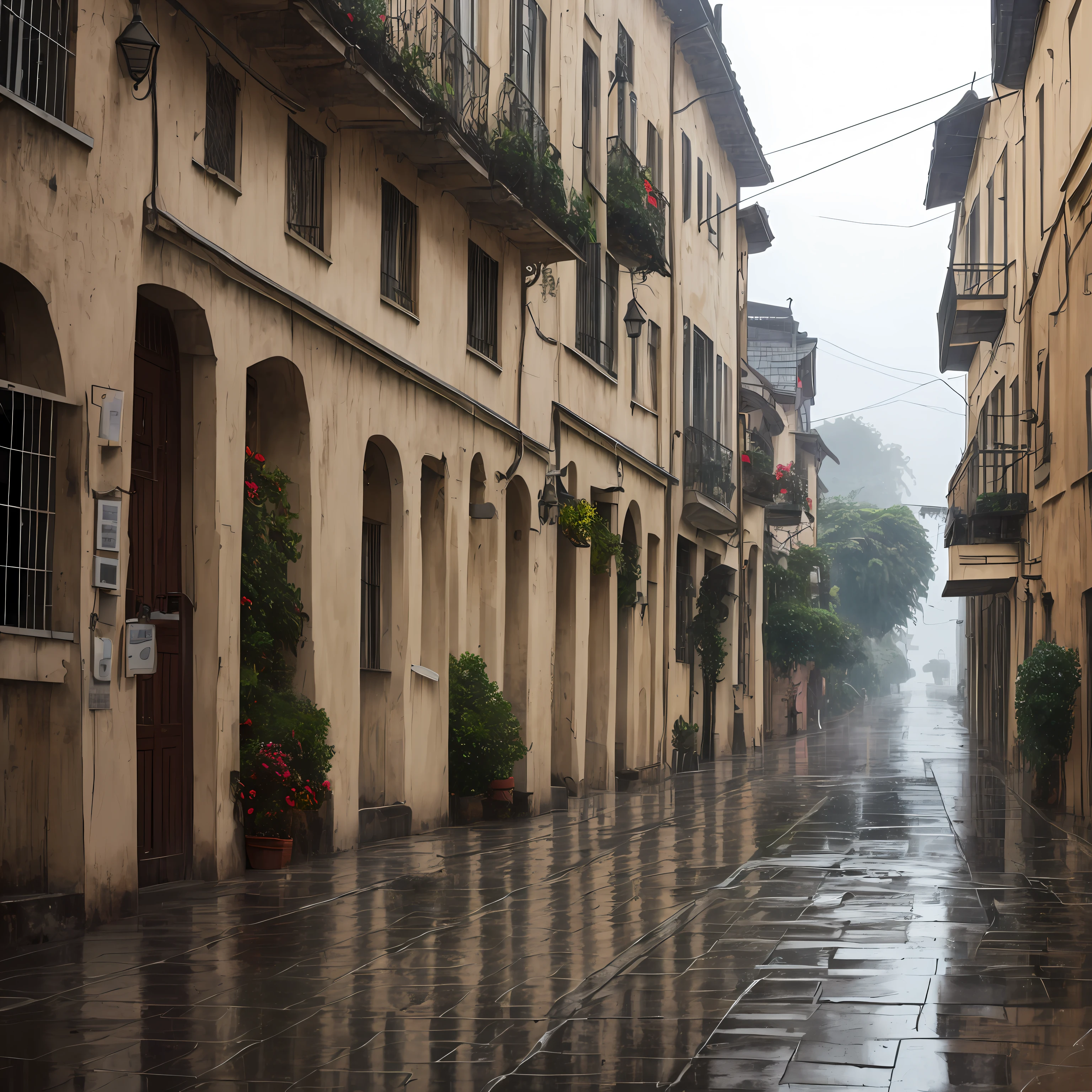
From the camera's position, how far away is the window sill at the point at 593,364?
70.0ft

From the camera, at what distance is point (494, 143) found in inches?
662

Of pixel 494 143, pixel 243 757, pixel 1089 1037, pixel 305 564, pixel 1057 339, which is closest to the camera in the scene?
pixel 1089 1037

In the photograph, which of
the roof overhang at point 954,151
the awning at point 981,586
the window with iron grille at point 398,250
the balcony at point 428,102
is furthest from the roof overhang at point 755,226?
the window with iron grille at point 398,250

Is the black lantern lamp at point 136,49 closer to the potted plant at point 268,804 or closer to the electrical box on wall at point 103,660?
the electrical box on wall at point 103,660

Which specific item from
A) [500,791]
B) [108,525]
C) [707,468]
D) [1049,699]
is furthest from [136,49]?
[707,468]

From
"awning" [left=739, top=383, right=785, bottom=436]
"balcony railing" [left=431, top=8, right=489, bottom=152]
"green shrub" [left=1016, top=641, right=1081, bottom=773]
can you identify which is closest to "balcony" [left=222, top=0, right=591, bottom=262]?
"balcony railing" [left=431, top=8, right=489, bottom=152]

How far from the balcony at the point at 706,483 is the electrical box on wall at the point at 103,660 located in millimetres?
19454

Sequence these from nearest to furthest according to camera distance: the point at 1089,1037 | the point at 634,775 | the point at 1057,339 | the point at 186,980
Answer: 1. the point at 1089,1037
2. the point at 186,980
3. the point at 1057,339
4. the point at 634,775

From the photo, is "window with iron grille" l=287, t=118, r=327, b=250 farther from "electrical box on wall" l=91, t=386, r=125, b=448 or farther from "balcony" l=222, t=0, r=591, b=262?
"electrical box on wall" l=91, t=386, r=125, b=448

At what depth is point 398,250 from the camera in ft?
51.1

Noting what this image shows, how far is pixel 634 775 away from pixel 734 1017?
17378mm

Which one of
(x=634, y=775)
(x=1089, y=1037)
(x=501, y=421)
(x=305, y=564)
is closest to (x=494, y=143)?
(x=501, y=421)

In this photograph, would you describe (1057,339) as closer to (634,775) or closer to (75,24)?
(634,775)

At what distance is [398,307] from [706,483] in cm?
1487
